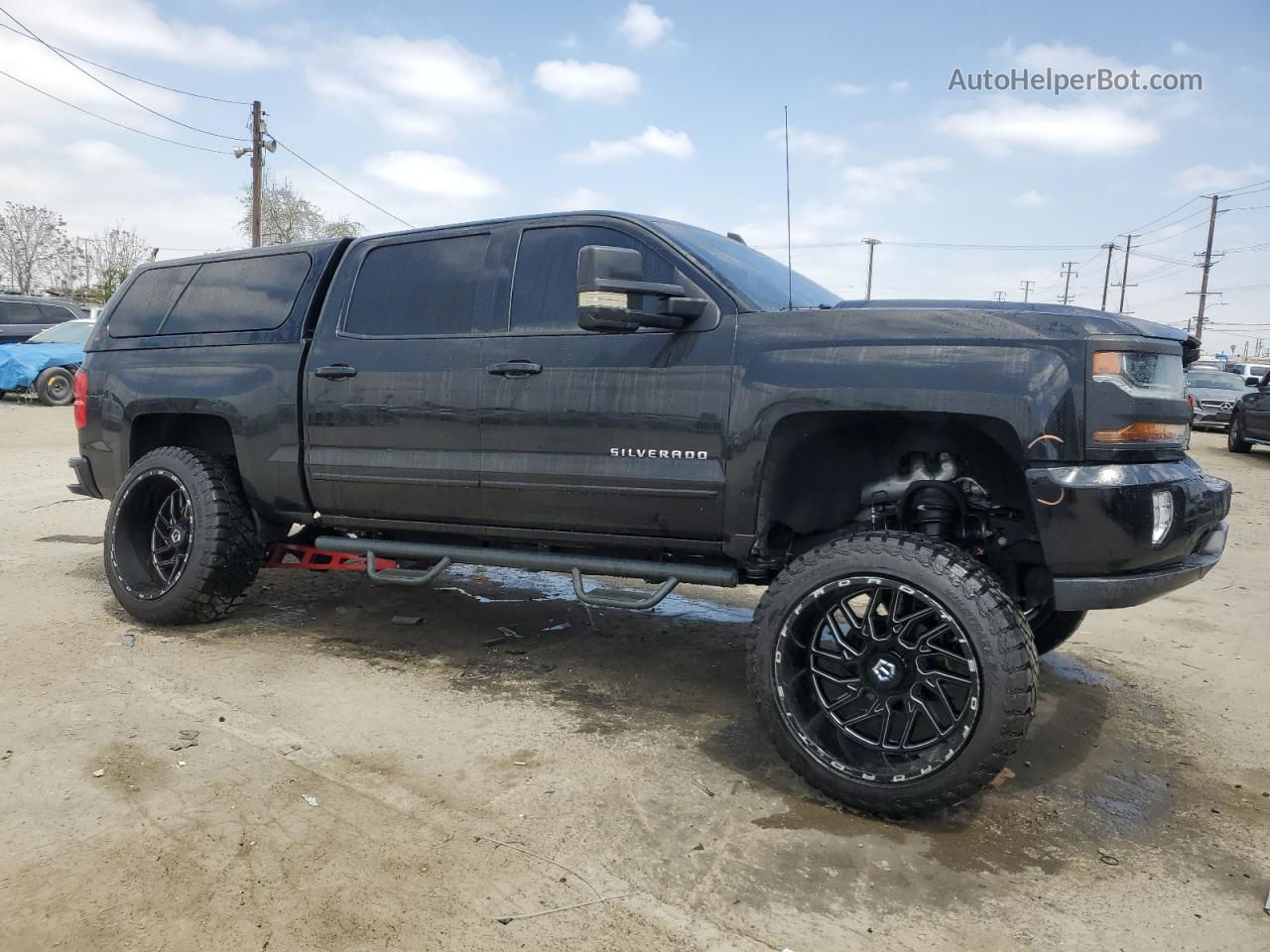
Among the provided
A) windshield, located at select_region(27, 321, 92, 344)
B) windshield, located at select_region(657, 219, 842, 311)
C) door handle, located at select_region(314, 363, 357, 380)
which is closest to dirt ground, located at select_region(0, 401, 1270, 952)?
door handle, located at select_region(314, 363, 357, 380)

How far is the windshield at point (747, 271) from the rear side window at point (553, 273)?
0.73 ft

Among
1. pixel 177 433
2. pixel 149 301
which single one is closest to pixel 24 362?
pixel 149 301

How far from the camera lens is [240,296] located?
473cm

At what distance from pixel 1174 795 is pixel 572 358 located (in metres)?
2.65

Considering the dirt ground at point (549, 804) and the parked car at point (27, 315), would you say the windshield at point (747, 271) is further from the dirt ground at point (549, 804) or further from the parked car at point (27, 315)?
the parked car at point (27, 315)

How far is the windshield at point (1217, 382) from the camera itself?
20.3m

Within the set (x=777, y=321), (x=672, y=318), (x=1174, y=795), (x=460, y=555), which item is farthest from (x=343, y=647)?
(x=1174, y=795)

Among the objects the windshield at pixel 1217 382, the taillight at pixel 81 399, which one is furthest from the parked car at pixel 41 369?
the windshield at pixel 1217 382

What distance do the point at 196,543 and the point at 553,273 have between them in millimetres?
2238

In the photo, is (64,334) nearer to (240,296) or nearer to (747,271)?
(240,296)

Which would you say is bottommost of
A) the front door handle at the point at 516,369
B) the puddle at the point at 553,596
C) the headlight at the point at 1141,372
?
the puddle at the point at 553,596

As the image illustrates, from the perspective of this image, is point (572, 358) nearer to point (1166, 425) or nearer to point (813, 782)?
point (813, 782)

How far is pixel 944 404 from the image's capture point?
9.54 ft

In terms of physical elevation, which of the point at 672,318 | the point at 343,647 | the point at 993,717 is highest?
the point at 672,318
